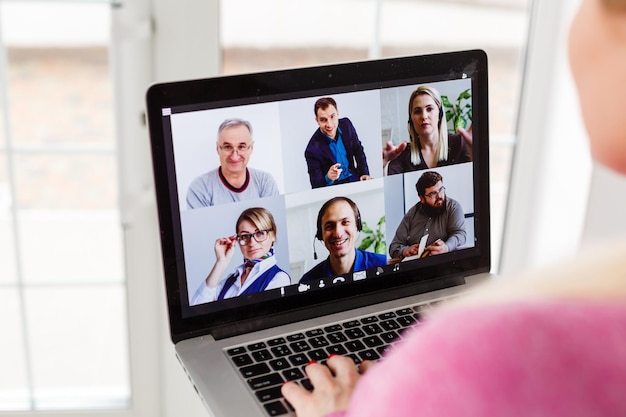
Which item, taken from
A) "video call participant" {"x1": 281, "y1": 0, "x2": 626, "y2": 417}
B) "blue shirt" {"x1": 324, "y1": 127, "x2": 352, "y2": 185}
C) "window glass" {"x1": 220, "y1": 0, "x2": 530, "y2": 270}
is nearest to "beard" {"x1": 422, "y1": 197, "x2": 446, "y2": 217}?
"blue shirt" {"x1": 324, "y1": 127, "x2": 352, "y2": 185}

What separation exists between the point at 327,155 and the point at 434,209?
0.54ft

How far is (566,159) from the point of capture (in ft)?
4.65

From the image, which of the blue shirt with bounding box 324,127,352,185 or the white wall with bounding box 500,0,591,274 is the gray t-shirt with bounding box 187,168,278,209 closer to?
the blue shirt with bounding box 324,127,352,185

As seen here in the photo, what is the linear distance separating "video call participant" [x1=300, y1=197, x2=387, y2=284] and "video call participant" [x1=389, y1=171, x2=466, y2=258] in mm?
53

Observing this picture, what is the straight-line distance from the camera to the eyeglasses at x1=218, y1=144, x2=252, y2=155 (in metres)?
0.80

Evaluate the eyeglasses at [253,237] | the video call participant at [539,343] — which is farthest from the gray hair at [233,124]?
the video call participant at [539,343]

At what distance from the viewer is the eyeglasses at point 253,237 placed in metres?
0.83

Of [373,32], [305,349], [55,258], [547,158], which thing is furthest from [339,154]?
[55,258]

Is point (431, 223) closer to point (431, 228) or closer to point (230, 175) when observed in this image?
point (431, 228)

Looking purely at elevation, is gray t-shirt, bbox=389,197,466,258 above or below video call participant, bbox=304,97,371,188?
below

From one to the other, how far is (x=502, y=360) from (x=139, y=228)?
105cm

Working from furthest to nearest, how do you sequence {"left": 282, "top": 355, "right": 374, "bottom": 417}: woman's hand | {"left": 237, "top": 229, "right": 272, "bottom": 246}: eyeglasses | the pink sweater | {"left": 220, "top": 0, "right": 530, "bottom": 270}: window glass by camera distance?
{"left": 220, "top": 0, "right": 530, "bottom": 270}: window glass < {"left": 237, "top": 229, "right": 272, "bottom": 246}: eyeglasses < {"left": 282, "top": 355, "right": 374, "bottom": 417}: woman's hand < the pink sweater

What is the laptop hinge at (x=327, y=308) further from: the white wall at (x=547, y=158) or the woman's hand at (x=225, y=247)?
the white wall at (x=547, y=158)

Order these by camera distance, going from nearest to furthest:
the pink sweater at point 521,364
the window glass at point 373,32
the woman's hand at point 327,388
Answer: the pink sweater at point 521,364 < the woman's hand at point 327,388 < the window glass at point 373,32
